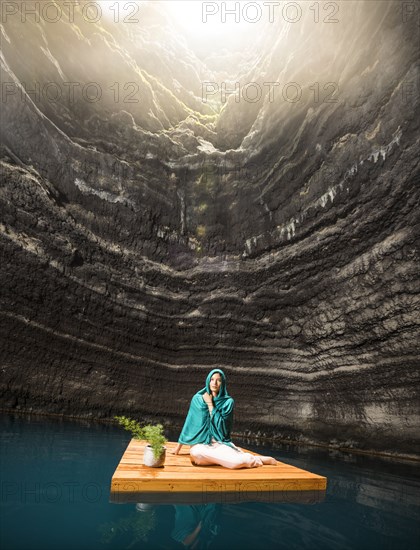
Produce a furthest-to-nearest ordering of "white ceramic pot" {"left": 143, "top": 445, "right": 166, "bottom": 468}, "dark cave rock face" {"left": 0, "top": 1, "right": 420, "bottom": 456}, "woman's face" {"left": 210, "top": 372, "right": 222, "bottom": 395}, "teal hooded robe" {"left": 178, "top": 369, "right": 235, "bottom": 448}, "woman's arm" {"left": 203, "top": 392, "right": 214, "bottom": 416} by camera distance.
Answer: "dark cave rock face" {"left": 0, "top": 1, "right": 420, "bottom": 456} < "woman's face" {"left": 210, "top": 372, "right": 222, "bottom": 395} < "woman's arm" {"left": 203, "top": 392, "right": 214, "bottom": 416} < "teal hooded robe" {"left": 178, "top": 369, "right": 235, "bottom": 448} < "white ceramic pot" {"left": 143, "top": 445, "right": 166, "bottom": 468}

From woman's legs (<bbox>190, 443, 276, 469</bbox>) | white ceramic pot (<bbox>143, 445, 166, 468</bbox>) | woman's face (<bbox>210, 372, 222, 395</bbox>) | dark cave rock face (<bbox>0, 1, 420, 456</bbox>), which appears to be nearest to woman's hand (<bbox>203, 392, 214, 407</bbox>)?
woman's face (<bbox>210, 372, 222, 395</bbox>)

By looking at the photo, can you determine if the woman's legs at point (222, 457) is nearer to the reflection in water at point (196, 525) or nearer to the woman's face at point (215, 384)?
the woman's face at point (215, 384)

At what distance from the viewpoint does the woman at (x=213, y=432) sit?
4977 mm

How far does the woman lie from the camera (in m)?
4.98

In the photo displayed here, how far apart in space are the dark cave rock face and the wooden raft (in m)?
5.91

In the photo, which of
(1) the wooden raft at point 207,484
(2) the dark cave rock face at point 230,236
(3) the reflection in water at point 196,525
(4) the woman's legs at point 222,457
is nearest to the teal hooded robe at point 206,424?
(4) the woman's legs at point 222,457

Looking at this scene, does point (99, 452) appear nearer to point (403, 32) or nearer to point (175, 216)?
point (175, 216)

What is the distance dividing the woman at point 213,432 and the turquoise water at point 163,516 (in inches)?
39.5

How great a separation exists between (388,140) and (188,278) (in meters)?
7.43

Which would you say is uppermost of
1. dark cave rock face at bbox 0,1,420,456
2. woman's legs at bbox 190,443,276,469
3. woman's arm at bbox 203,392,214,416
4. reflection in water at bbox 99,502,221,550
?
dark cave rock face at bbox 0,1,420,456

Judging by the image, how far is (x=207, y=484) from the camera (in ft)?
13.7

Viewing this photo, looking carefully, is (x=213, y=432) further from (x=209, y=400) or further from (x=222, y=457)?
(x=222, y=457)

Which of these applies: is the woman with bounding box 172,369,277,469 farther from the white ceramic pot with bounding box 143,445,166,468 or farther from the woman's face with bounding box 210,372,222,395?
the white ceramic pot with bounding box 143,445,166,468

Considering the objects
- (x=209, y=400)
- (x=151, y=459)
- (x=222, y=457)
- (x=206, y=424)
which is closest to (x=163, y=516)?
(x=151, y=459)
